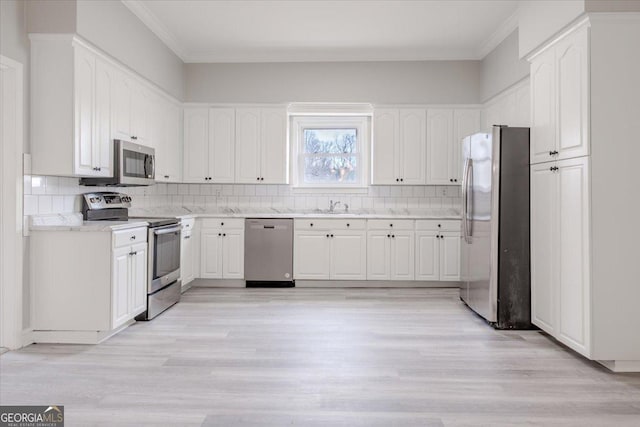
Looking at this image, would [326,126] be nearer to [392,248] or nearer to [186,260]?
→ [392,248]

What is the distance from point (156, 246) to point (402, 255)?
115 inches

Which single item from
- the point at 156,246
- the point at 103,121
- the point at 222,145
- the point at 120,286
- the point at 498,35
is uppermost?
the point at 498,35

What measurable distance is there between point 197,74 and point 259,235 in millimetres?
2332

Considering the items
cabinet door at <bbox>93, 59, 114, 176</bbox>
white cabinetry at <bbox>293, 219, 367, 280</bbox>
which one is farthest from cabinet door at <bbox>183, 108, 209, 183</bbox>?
cabinet door at <bbox>93, 59, 114, 176</bbox>

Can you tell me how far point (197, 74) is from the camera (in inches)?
232

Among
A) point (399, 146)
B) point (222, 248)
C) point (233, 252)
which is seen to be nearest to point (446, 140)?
point (399, 146)

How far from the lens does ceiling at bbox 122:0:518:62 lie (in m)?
4.34

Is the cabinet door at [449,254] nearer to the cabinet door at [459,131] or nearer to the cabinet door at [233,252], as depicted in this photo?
the cabinet door at [459,131]

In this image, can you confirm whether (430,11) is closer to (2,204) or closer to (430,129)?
(430,129)

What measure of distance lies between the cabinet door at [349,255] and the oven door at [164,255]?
6.13 feet

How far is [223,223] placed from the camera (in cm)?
553

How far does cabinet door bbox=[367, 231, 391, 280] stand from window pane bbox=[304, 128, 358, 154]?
4.49ft

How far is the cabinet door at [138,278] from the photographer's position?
3.68 m

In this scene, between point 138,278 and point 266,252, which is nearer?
point 138,278
